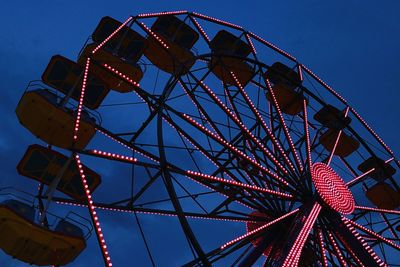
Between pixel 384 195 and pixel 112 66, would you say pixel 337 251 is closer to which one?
pixel 384 195

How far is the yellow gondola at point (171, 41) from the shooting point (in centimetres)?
1541

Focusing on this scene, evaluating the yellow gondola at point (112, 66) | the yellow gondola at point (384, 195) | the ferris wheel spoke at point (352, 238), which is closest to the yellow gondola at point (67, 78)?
the yellow gondola at point (112, 66)

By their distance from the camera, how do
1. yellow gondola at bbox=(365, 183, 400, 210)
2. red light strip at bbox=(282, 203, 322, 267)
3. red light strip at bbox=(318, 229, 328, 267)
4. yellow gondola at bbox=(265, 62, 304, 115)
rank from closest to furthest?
red light strip at bbox=(282, 203, 322, 267) → red light strip at bbox=(318, 229, 328, 267) → yellow gondola at bbox=(265, 62, 304, 115) → yellow gondola at bbox=(365, 183, 400, 210)

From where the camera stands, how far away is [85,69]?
11.4 metres

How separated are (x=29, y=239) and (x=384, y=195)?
12.7 metres

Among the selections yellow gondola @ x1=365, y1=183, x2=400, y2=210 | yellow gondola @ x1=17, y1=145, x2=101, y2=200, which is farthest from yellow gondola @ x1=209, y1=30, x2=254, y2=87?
yellow gondola @ x1=17, y1=145, x2=101, y2=200

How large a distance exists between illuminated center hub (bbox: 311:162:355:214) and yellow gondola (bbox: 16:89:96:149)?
5.67 metres

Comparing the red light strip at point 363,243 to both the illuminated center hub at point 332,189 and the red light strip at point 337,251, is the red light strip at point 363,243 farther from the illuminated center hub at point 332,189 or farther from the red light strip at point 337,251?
the red light strip at point 337,251

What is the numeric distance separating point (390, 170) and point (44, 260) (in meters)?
12.8

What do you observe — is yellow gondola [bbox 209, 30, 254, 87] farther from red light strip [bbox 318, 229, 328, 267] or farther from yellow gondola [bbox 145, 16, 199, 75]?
red light strip [bbox 318, 229, 328, 267]

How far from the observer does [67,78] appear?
40.8 feet

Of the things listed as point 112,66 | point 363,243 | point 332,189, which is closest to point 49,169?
point 112,66

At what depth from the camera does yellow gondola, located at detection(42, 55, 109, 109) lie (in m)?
12.3

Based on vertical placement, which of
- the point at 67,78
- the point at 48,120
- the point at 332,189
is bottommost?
the point at 332,189
